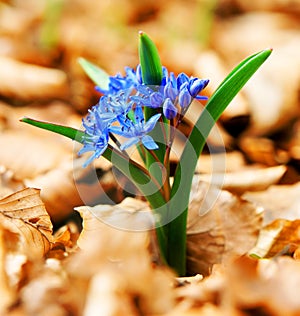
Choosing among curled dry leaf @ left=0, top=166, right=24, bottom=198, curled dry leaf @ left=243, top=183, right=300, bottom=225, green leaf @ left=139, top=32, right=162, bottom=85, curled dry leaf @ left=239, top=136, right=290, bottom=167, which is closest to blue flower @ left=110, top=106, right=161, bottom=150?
green leaf @ left=139, top=32, right=162, bottom=85

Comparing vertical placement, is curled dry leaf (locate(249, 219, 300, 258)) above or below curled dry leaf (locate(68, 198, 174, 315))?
Answer: below

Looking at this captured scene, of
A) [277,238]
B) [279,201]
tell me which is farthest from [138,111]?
[279,201]

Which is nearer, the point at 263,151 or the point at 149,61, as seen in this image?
the point at 149,61

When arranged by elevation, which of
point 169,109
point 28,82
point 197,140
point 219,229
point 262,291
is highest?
point 169,109

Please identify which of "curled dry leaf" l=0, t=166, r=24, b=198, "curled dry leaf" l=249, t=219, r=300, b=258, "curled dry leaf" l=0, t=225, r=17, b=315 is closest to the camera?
"curled dry leaf" l=0, t=225, r=17, b=315

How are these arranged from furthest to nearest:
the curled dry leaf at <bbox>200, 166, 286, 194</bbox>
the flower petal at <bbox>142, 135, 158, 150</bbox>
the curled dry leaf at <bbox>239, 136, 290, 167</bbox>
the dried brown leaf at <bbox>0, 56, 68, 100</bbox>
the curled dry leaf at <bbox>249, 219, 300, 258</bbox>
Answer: the dried brown leaf at <bbox>0, 56, 68, 100</bbox>, the curled dry leaf at <bbox>239, 136, 290, 167</bbox>, the curled dry leaf at <bbox>200, 166, 286, 194</bbox>, the curled dry leaf at <bbox>249, 219, 300, 258</bbox>, the flower petal at <bbox>142, 135, 158, 150</bbox>

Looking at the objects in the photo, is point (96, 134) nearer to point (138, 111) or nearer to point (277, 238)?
point (138, 111)

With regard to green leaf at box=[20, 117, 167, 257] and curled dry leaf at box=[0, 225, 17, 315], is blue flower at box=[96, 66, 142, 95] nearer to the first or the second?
green leaf at box=[20, 117, 167, 257]

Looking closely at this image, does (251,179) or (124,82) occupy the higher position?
(124,82)
